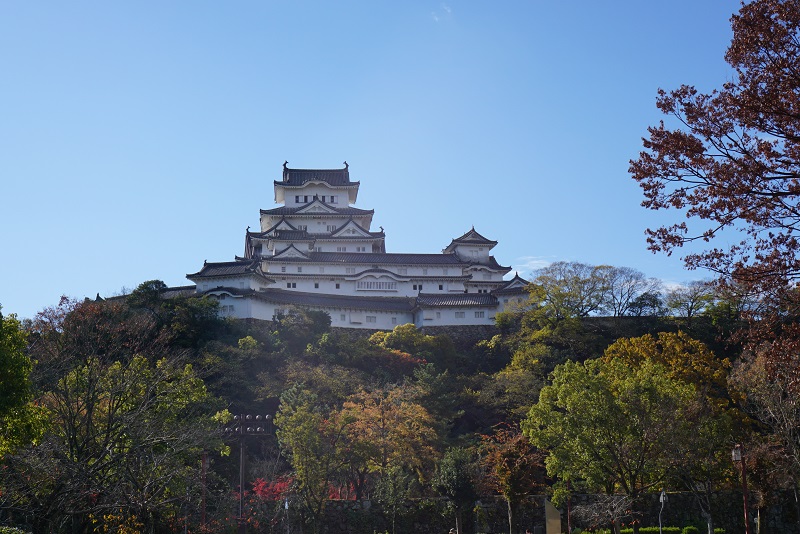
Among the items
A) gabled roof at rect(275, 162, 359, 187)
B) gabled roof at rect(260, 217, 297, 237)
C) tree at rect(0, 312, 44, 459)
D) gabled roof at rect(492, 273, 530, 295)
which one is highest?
gabled roof at rect(275, 162, 359, 187)

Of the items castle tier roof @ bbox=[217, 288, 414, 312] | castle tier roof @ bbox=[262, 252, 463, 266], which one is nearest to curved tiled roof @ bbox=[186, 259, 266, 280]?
castle tier roof @ bbox=[217, 288, 414, 312]

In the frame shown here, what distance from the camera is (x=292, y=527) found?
26000mm

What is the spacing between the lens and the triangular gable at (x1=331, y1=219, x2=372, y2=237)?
2389 inches

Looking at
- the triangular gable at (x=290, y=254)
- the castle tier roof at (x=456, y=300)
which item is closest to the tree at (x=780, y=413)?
the castle tier roof at (x=456, y=300)

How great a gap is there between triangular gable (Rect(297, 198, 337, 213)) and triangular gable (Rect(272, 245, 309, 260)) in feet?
25.1

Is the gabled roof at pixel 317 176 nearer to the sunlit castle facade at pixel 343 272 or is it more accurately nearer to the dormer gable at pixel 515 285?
the sunlit castle facade at pixel 343 272

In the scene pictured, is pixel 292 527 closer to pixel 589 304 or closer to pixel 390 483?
pixel 390 483

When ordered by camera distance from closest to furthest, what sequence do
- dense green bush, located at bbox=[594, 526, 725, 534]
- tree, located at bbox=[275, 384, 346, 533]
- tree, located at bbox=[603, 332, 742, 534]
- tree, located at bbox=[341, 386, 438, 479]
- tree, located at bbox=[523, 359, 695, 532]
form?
tree, located at bbox=[523, 359, 695, 532]
tree, located at bbox=[603, 332, 742, 534]
tree, located at bbox=[275, 384, 346, 533]
dense green bush, located at bbox=[594, 526, 725, 534]
tree, located at bbox=[341, 386, 438, 479]

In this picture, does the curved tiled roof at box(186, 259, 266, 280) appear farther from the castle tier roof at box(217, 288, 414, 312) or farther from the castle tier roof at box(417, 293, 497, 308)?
the castle tier roof at box(417, 293, 497, 308)

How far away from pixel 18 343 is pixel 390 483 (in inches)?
606

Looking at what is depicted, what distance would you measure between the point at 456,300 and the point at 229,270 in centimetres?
1410

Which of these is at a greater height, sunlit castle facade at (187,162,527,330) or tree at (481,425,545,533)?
sunlit castle facade at (187,162,527,330)

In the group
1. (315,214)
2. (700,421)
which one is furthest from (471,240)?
(700,421)

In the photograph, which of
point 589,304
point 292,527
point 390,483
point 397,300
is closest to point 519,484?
point 390,483
